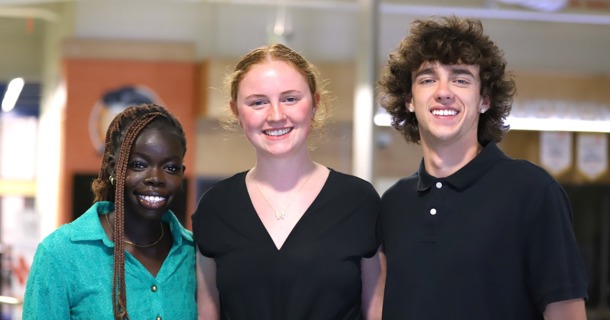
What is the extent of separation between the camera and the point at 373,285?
97.2 inches

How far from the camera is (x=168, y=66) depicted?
6.24 metres

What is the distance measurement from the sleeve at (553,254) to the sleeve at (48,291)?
107 cm

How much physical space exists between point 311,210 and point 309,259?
146mm

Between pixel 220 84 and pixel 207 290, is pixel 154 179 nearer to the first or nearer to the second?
pixel 207 290

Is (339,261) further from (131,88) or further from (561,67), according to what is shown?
(131,88)

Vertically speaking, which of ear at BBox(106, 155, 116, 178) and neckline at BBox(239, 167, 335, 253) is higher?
ear at BBox(106, 155, 116, 178)

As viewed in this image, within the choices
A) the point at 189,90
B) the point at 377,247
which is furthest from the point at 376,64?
the point at 377,247

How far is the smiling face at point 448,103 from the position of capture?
227cm

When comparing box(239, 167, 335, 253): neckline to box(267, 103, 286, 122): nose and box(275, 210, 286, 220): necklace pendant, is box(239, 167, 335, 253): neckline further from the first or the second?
box(267, 103, 286, 122): nose

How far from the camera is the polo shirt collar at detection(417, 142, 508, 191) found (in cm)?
225

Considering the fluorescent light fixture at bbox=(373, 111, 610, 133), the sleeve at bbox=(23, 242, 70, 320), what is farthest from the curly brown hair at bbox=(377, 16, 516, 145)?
the fluorescent light fixture at bbox=(373, 111, 610, 133)

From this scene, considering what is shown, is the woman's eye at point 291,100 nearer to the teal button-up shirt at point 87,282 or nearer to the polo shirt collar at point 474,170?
the polo shirt collar at point 474,170

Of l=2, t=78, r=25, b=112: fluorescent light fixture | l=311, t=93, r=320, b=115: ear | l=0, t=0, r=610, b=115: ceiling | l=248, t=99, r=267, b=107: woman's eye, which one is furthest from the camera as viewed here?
l=2, t=78, r=25, b=112: fluorescent light fixture

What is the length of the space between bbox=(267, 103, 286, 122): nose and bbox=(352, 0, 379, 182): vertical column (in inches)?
118
